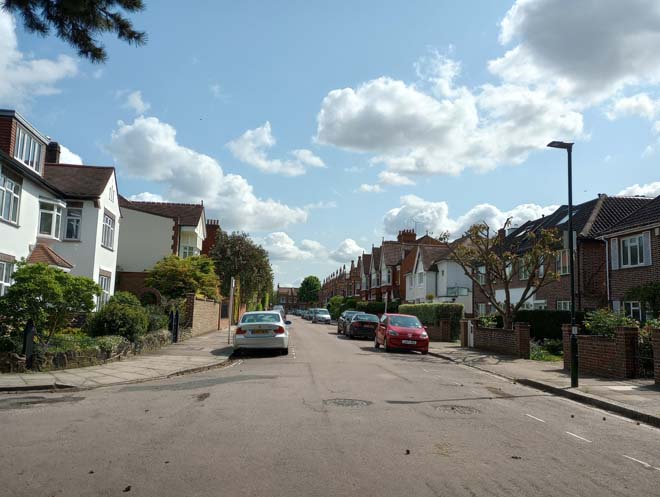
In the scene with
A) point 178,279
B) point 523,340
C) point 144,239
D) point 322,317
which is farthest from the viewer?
point 322,317

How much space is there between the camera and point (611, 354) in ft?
47.8

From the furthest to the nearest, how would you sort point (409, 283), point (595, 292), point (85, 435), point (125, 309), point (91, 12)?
point (409, 283)
point (595, 292)
point (125, 309)
point (91, 12)
point (85, 435)

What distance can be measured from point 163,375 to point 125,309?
5.03m

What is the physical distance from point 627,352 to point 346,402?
27.1 feet

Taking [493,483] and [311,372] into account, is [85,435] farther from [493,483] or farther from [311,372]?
[311,372]

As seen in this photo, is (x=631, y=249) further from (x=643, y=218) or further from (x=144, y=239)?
(x=144, y=239)

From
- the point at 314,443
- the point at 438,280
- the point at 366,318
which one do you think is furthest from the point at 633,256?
the point at 438,280

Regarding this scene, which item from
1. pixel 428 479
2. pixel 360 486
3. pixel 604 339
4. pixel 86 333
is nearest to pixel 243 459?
pixel 360 486

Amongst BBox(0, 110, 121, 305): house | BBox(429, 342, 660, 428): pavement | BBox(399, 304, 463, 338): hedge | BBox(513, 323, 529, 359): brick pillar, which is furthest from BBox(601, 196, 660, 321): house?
BBox(0, 110, 121, 305): house

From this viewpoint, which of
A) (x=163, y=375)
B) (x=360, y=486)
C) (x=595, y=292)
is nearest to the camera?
(x=360, y=486)

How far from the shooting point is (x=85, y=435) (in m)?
7.01

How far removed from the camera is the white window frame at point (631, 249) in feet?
82.6

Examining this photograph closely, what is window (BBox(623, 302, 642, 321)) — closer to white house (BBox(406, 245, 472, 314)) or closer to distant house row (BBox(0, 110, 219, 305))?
white house (BBox(406, 245, 472, 314))

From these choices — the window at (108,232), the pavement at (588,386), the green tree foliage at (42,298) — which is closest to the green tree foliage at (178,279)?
the window at (108,232)
